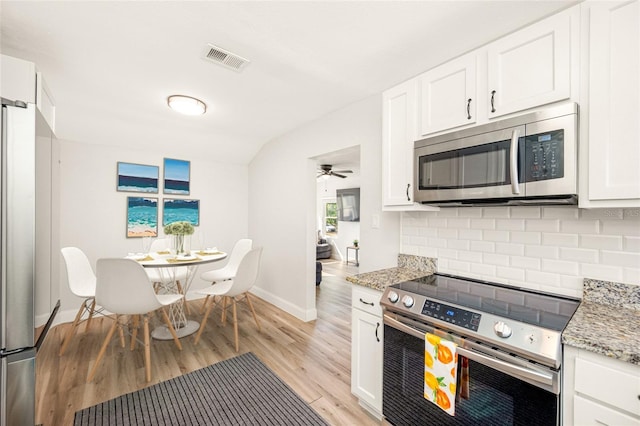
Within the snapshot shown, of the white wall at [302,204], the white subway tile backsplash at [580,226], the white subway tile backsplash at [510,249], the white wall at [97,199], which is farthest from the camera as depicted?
the white wall at [97,199]

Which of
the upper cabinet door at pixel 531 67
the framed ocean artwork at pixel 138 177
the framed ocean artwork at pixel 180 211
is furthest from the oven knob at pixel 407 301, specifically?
the framed ocean artwork at pixel 138 177

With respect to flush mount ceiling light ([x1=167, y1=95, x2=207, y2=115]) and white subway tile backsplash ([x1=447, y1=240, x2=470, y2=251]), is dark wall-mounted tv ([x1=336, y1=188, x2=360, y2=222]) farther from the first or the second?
white subway tile backsplash ([x1=447, y1=240, x2=470, y2=251])

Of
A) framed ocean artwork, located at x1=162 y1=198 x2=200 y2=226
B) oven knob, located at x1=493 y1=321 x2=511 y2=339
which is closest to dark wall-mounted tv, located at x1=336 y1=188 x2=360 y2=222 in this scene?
framed ocean artwork, located at x1=162 y1=198 x2=200 y2=226

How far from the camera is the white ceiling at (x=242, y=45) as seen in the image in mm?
1475

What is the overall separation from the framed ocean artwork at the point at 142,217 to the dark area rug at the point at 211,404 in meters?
2.26

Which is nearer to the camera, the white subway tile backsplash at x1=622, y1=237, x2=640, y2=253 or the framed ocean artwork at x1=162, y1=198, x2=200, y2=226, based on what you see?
the white subway tile backsplash at x1=622, y1=237, x2=640, y2=253

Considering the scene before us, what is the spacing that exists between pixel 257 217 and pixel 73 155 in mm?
2382

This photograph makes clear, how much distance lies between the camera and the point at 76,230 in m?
3.31

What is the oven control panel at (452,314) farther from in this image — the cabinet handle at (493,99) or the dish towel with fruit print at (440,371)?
the cabinet handle at (493,99)

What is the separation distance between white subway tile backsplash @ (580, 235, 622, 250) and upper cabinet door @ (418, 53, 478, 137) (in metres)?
0.85

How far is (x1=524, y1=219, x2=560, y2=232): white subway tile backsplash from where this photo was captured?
60.0 inches

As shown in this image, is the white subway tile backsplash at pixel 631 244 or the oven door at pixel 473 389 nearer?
the oven door at pixel 473 389

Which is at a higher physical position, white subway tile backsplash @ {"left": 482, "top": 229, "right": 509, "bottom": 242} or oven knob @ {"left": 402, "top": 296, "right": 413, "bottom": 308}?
white subway tile backsplash @ {"left": 482, "top": 229, "right": 509, "bottom": 242}

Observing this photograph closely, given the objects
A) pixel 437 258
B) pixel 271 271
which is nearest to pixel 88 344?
pixel 271 271
